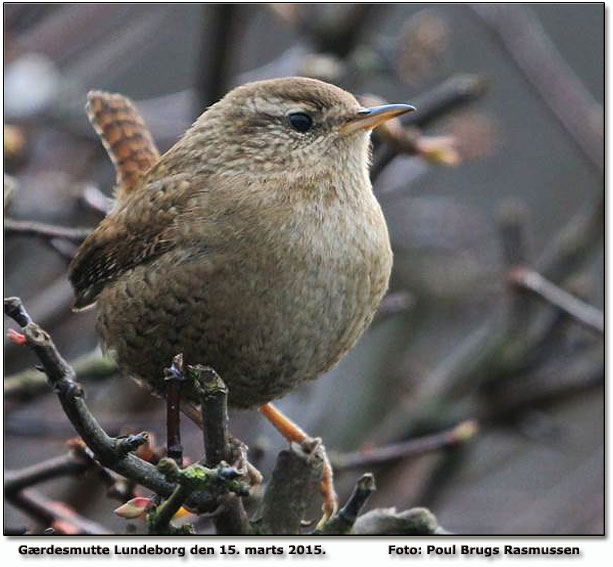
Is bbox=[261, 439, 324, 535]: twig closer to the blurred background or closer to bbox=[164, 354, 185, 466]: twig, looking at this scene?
bbox=[164, 354, 185, 466]: twig

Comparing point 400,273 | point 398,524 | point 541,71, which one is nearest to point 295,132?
point 398,524

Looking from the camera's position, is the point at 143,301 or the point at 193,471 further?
the point at 143,301

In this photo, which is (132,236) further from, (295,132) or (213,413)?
(213,413)

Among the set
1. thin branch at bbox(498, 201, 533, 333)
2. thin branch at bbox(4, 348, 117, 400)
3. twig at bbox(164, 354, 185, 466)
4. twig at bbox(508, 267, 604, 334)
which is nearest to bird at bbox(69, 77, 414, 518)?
thin branch at bbox(4, 348, 117, 400)

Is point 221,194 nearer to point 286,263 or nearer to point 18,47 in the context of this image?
point 286,263

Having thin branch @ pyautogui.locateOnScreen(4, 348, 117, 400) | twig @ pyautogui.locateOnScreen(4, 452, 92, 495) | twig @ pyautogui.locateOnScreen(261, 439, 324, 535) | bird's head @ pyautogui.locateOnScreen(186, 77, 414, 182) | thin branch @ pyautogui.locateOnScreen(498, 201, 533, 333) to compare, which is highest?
bird's head @ pyautogui.locateOnScreen(186, 77, 414, 182)

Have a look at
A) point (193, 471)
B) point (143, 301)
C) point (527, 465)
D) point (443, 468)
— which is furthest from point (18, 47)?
point (527, 465)

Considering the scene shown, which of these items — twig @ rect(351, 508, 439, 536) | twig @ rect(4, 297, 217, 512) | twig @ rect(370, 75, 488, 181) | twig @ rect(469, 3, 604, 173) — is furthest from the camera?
twig @ rect(469, 3, 604, 173)

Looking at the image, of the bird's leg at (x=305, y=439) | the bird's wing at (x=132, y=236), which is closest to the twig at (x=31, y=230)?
the bird's wing at (x=132, y=236)
